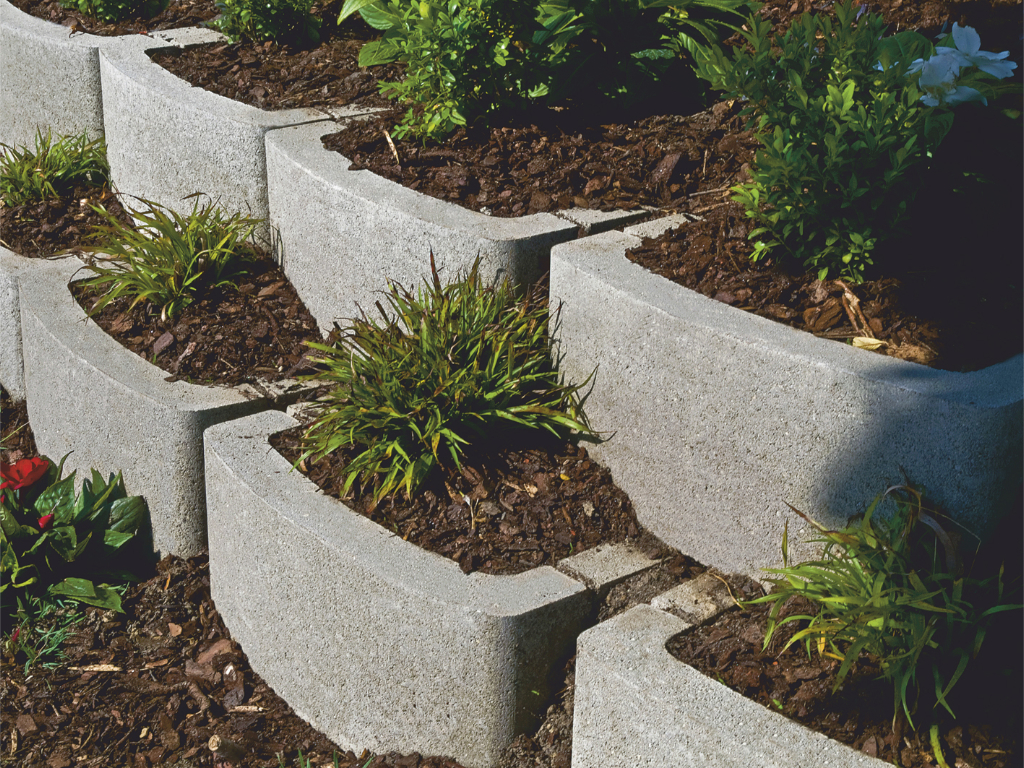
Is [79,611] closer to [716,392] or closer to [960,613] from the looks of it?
[716,392]

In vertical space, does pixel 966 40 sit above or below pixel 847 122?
above

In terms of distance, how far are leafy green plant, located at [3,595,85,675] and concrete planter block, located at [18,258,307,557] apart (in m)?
0.38

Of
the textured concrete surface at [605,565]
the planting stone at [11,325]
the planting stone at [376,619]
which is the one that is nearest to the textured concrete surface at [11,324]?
the planting stone at [11,325]

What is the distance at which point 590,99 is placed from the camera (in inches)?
165

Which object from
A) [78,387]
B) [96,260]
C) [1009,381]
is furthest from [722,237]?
[96,260]

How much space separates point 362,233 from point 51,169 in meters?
2.20

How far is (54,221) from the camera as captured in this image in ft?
16.7

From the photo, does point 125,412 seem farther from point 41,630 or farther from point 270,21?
point 270,21

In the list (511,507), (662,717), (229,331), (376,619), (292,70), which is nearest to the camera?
(662,717)

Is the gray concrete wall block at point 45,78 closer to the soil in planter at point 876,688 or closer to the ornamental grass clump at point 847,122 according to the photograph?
the ornamental grass clump at point 847,122

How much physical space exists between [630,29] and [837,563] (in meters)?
2.30

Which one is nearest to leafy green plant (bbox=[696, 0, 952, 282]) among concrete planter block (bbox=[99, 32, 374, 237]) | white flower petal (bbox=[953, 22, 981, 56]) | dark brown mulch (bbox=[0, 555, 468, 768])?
white flower petal (bbox=[953, 22, 981, 56])

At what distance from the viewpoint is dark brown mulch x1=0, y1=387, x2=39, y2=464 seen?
4.60 meters

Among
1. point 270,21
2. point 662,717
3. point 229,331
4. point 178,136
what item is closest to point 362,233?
point 229,331
